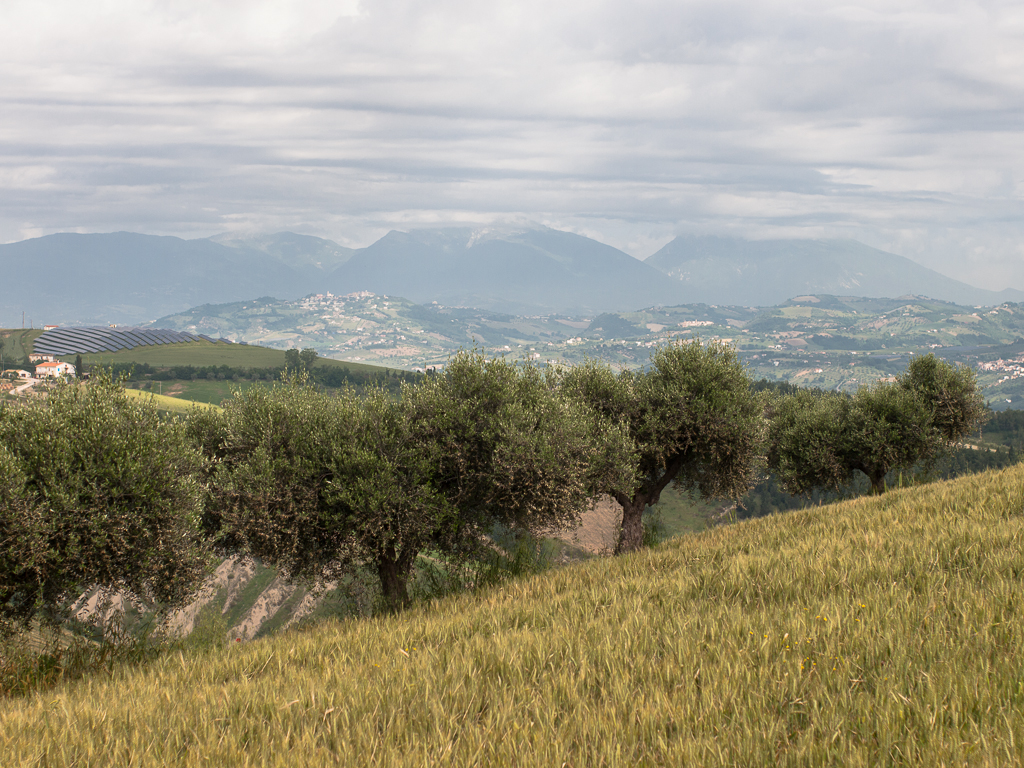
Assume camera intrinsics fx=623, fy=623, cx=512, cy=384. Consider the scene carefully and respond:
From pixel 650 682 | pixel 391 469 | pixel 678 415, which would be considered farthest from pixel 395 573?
pixel 650 682

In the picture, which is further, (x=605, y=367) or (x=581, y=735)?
(x=605, y=367)

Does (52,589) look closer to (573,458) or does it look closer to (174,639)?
(174,639)

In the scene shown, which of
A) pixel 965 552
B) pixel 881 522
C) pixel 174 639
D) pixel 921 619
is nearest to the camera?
pixel 921 619

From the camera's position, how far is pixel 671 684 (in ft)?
25.7

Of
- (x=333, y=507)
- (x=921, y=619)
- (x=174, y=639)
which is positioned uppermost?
(x=921, y=619)

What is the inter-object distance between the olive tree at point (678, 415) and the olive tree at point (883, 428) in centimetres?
1491

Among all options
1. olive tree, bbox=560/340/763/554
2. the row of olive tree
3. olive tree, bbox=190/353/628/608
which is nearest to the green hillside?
the row of olive tree

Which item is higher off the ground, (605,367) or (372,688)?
(605,367)

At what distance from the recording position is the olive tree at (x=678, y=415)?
3259cm

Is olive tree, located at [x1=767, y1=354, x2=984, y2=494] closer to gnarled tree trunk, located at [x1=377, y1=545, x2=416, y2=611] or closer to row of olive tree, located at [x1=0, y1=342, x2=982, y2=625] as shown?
row of olive tree, located at [x1=0, y1=342, x2=982, y2=625]

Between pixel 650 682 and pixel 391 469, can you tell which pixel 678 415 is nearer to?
pixel 391 469

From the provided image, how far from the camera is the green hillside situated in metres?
6.27

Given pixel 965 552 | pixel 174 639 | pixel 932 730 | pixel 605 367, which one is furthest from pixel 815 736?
pixel 605 367

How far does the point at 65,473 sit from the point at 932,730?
22.3m
